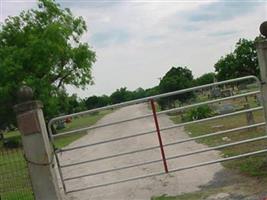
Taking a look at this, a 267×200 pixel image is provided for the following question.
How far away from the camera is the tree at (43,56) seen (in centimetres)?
3909

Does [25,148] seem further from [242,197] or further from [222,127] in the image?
[222,127]

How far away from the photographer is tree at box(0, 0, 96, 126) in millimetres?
39094

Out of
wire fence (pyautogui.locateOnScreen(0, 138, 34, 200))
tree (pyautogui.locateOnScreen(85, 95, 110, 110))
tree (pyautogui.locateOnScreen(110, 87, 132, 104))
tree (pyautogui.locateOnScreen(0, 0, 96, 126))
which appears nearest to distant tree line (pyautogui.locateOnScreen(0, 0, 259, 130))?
tree (pyautogui.locateOnScreen(0, 0, 96, 126))

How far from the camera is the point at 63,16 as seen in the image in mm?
45719

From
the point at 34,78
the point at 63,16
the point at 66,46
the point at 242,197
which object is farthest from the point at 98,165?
the point at 63,16

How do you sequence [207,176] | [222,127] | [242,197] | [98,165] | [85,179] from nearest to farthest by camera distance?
1. [242,197]
2. [207,176]
3. [85,179]
4. [98,165]
5. [222,127]

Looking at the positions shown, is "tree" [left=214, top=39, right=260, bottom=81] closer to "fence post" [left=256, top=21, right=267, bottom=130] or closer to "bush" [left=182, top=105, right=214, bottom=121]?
"bush" [left=182, top=105, right=214, bottom=121]

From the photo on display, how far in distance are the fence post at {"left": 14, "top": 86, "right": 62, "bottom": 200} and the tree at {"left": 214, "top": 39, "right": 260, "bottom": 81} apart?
187 ft

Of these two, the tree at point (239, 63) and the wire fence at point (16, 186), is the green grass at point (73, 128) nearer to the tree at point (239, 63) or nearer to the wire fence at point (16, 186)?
the wire fence at point (16, 186)

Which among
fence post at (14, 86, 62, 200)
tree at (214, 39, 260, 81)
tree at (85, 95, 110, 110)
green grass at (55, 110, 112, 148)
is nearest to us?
fence post at (14, 86, 62, 200)

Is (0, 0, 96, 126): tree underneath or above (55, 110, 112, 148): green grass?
above

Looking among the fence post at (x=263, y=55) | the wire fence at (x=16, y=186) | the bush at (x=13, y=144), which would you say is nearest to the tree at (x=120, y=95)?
the bush at (x=13, y=144)

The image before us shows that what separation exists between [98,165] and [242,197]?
6567 mm

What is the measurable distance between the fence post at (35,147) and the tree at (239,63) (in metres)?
57.1
